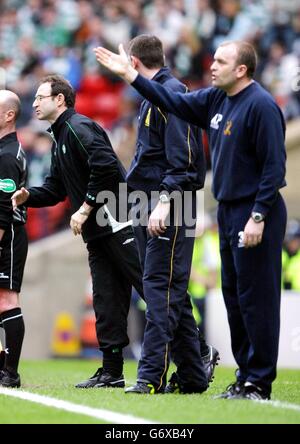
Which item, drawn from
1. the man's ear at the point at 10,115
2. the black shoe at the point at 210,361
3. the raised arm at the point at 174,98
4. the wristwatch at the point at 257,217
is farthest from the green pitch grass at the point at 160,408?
the man's ear at the point at 10,115

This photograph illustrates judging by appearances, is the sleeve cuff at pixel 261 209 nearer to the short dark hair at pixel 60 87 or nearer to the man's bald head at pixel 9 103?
the short dark hair at pixel 60 87

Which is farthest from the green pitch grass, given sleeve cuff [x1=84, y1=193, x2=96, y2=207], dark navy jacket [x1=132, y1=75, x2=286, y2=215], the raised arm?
the raised arm

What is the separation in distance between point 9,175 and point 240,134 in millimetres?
2173

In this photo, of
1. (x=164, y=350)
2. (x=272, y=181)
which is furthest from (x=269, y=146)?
(x=164, y=350)

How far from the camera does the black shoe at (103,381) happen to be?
8406 millimetres

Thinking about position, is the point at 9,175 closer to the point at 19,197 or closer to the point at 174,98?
the point at 19,197

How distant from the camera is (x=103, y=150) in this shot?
27.1 ft

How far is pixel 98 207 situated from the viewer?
8.35 m

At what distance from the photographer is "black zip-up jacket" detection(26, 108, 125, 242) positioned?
8.20 meters

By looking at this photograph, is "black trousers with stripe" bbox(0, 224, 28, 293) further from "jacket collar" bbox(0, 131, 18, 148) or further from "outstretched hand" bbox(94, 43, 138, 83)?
"outstretched hand" bbox(94, 43, 138, 83)

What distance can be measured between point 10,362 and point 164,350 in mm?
1507

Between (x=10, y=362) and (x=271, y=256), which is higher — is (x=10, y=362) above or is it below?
below

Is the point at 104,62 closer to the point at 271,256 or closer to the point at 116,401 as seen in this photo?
the point at 271,256

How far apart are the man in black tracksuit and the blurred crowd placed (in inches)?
344
